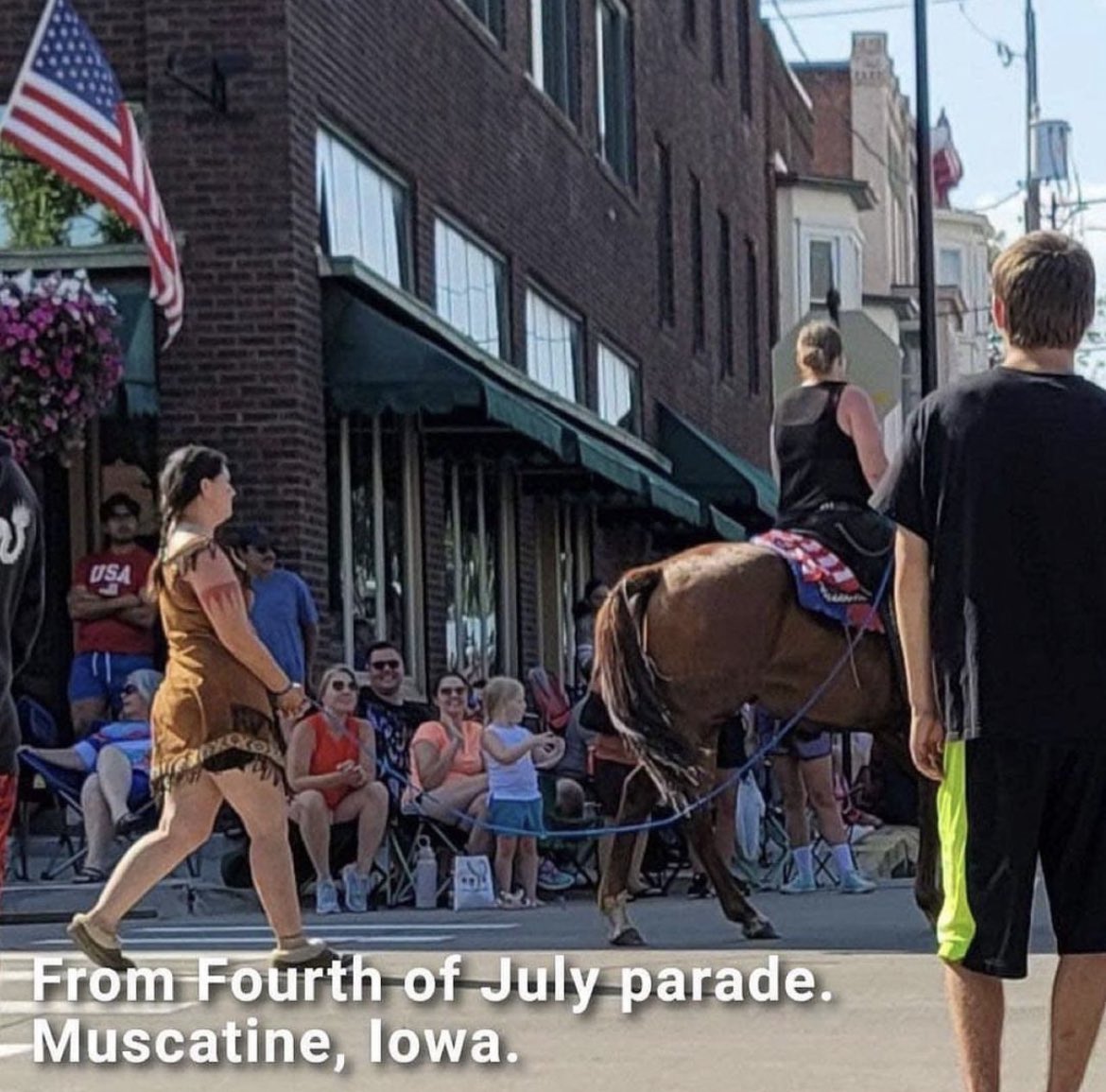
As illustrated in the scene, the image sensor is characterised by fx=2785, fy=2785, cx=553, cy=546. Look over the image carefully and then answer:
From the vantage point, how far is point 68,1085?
7531 millimetres

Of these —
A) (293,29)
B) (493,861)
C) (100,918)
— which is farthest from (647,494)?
(100,918)

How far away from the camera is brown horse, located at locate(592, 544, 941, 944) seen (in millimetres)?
11062

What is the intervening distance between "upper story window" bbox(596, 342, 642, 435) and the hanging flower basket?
42.2 ft

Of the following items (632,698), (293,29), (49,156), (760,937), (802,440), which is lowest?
(760,937)

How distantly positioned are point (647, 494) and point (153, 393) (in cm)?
817

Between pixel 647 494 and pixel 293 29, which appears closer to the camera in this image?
pixel 293 29

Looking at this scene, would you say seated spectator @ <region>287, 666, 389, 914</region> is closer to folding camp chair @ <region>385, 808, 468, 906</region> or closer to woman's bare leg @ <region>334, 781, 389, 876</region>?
woman's bare leg @ <region>334, 781, 389, 876</region>

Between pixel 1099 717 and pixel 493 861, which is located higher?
pixel 1099 717

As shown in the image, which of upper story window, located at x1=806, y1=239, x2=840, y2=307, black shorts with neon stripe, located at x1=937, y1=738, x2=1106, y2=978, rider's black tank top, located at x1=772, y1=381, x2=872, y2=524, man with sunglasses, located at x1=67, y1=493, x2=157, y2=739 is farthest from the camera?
upper story window, located at x1=806, y1=239, x2=840, y2=307

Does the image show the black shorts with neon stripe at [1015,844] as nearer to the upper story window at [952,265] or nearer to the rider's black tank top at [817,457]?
the rider's black tank top at [817,457]

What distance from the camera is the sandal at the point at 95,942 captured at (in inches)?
372

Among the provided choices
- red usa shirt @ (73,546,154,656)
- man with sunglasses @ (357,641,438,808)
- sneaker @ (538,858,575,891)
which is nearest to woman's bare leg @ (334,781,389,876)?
man with sunglasses @ (357,641,438,808)

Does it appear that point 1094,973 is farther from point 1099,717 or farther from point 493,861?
point 493,861

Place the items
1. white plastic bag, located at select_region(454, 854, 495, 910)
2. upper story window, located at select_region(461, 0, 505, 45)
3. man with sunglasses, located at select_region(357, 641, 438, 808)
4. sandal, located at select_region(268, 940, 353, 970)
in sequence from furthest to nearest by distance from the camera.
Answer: upper story window, located at select_region(461, 0, 505, 45), man with sunglasses, located at select_region(357, 641, 438, 808), white plastic bag, located at select_region(454, 854, 495, 910), sandal, located at select_region(268, 940, 353, 970)
